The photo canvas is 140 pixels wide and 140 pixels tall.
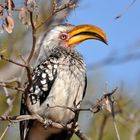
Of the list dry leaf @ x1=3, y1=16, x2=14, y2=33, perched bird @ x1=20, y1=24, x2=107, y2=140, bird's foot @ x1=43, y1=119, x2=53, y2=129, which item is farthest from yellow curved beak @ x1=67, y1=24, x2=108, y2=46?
dry leaf @ x1=3, y1=16, x2=14, y2=33

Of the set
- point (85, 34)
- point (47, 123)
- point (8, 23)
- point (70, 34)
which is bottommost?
point (47, 123)

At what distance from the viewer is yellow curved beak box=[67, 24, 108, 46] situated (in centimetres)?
431

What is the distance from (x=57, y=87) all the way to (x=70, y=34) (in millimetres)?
702

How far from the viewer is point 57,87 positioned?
4320 mm

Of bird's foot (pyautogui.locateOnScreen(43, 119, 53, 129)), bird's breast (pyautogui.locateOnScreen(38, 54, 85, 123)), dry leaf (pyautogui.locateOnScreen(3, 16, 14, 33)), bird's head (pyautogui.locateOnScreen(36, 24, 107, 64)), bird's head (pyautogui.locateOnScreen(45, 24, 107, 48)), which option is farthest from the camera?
bird's head (pyautogui.locateOnScreen(36, 24, 107, 64))

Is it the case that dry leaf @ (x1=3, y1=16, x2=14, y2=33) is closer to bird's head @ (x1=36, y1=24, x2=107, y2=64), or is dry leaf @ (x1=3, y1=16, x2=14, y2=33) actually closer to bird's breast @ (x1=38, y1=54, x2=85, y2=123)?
bird's breast @ (x1=38, y1=54, x2=85, y2=123)

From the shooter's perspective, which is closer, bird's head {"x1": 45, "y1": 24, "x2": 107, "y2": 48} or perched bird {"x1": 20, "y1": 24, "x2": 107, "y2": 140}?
perched bird {"x1": 20, "y1": 24, "x2": 107, "y2": 140}

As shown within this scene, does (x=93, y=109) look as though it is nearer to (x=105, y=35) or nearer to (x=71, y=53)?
(x=105, y=35)

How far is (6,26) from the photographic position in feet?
9.88

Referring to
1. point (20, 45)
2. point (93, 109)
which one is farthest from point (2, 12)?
point (20, 45)

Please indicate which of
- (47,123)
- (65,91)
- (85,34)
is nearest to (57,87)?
(65,91)

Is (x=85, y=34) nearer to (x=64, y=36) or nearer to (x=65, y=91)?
(x=64, y=36)

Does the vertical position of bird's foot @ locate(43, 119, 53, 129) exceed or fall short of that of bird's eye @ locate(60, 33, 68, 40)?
it falls short

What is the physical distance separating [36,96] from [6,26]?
1.42 m
